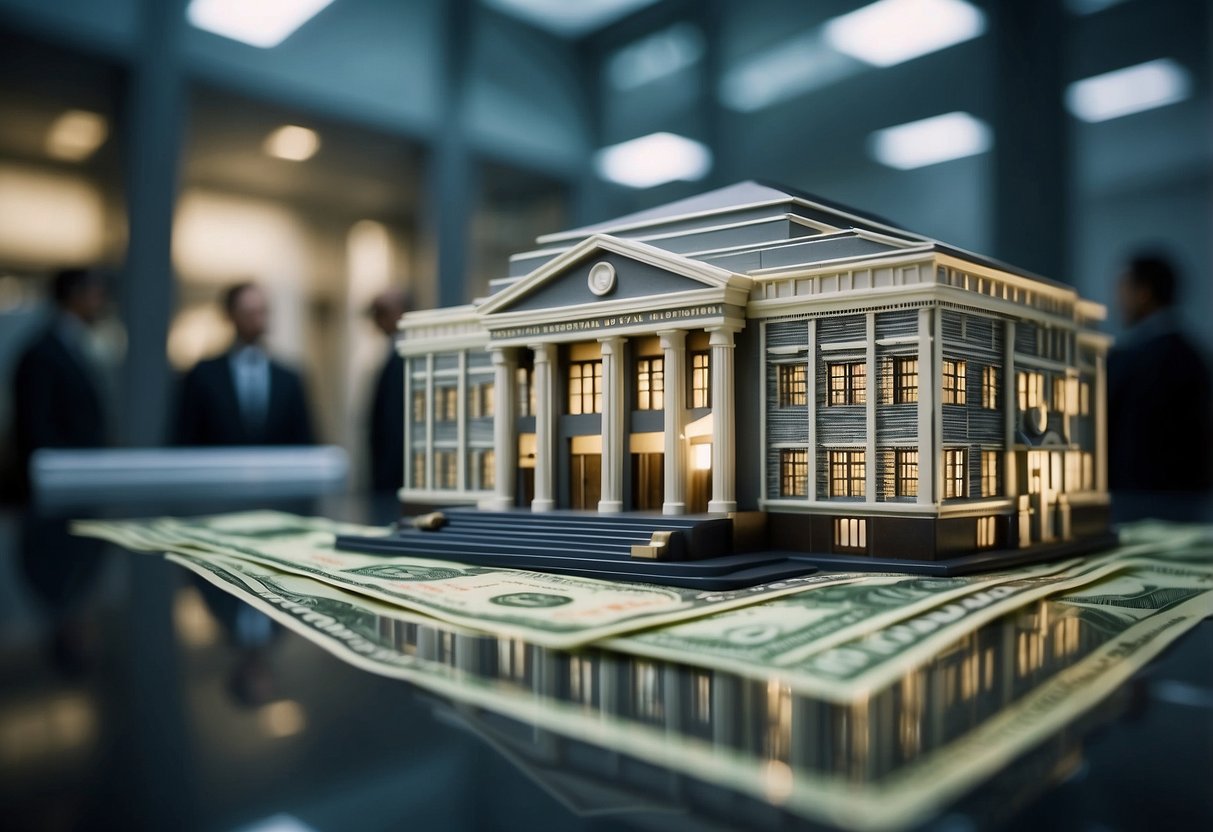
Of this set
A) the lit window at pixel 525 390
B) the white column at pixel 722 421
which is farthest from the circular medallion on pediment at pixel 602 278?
the lit window at pixel 525 390

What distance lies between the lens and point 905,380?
12922mm

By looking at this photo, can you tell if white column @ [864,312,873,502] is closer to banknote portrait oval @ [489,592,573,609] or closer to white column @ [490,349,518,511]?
banknote portrait oval @ [489,592,573,609]

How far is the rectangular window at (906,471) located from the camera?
503 inches

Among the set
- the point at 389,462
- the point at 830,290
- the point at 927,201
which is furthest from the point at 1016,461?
the point at 389,462

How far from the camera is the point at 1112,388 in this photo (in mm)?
22953

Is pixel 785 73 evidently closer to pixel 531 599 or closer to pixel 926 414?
pixel 926 414

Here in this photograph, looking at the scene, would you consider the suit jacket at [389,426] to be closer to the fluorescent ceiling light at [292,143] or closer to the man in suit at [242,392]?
the man in suit at [242,392]

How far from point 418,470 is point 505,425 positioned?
3.44 m

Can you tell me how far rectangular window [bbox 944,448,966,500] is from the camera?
42.2 ft

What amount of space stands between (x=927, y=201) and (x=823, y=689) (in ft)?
48.6

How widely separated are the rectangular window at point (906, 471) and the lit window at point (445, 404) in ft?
29.2

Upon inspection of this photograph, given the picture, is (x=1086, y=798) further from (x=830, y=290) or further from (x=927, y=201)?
(x=927, y=201)

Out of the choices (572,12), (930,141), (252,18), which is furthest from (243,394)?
(930,141)

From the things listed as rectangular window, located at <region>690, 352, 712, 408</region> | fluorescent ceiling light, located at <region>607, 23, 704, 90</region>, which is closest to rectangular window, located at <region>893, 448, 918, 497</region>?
rectangular window, located at <region>690, 352, 712, 408</region>
